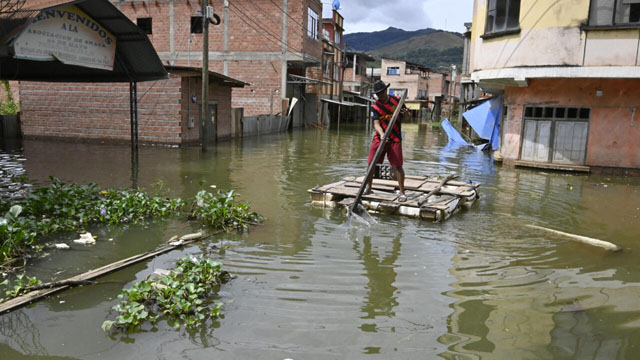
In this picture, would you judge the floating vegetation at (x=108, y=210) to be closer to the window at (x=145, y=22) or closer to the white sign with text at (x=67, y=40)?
the white sign with text at (x=67, y=40)

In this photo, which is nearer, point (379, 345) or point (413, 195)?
point (379, 345)

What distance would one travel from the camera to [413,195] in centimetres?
845

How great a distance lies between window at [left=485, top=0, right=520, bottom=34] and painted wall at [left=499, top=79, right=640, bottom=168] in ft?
5.77

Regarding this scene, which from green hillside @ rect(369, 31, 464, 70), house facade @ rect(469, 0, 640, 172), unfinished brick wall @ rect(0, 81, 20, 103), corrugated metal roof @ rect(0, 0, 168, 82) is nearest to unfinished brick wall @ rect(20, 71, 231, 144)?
corrugated metal roof @ rect(0, 0, 168, 82)

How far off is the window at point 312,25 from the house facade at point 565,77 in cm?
1743

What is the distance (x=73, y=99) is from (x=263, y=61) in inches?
491

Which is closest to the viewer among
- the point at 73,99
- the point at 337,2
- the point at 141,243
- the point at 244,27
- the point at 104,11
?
the point at 141,243

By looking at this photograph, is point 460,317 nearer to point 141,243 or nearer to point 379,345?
point 379,345

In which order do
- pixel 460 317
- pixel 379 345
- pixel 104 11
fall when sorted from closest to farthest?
pixel 379 345 < pixel 460 317 < pixel 104 11

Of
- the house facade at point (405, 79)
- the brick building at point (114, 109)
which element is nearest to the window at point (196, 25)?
the brick building at point (114, 109)

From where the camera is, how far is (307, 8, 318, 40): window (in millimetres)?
31328

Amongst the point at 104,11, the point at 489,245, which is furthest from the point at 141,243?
the point at 104,11

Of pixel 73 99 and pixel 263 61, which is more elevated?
pixel 263 61

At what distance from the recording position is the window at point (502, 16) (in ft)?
44.4
